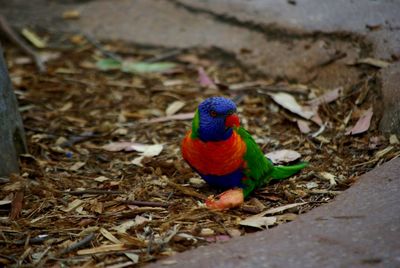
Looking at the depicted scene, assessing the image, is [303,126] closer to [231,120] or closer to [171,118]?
A: [171,118]

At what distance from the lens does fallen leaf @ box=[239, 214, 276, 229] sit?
2592mm

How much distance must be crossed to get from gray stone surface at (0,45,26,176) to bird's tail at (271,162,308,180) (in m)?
1.50

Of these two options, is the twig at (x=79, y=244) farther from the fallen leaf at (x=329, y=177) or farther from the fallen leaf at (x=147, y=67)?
the fallen leaf at (x=147, y=67)

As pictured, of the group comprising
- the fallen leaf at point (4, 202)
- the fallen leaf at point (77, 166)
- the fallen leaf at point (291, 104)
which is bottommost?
the fallen leaf at point (77, 166)

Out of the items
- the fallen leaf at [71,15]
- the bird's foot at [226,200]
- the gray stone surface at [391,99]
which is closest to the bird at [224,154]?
the bird's foot at [226,200]

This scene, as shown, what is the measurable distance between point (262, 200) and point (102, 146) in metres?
1.27

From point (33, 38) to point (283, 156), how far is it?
3210 millimetres

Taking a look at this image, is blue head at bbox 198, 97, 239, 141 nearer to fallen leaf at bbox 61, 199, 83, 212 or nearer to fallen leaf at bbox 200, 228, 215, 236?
fallen leaf at bbox 200, 228, 215, 236

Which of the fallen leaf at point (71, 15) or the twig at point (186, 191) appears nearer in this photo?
the twig at point (186, 191)

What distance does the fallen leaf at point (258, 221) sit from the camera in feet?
8.50

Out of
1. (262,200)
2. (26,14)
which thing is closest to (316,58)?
(262,200)

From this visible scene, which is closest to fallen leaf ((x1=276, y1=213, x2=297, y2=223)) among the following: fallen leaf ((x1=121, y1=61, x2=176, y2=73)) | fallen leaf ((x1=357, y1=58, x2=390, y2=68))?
fallen leaf ((x1=357, y1=58, x2=390, y2=68))

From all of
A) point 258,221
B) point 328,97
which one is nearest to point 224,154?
point 258,221

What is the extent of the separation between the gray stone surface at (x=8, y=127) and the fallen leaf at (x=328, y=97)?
2047mm
